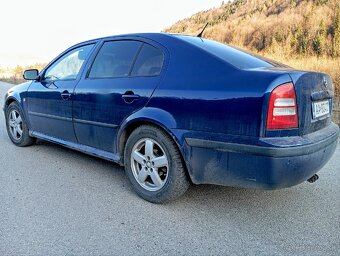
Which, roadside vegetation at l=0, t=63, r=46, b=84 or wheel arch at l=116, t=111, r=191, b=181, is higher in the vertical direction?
wheel arch at l=116, t=111, r=191, b=181

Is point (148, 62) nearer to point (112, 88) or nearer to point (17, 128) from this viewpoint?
point (112, 88)

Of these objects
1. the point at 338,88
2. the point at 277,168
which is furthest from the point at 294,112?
the point at 338,88

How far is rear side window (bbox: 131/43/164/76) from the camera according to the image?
122 inches

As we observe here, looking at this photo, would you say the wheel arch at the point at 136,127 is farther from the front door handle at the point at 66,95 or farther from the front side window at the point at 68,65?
the front side window at the point at 68,65

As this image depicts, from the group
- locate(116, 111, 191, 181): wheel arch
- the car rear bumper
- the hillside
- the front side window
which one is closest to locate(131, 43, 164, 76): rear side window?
locate(116, 111, 191, 181): wheel arch

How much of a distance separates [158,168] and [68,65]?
2.10m

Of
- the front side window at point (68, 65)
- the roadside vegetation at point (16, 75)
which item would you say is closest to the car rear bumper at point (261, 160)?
the front side window at point (68, 65)

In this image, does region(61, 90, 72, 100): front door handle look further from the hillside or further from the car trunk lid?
the hillside

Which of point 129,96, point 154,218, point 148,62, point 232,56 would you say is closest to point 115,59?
point 148,62

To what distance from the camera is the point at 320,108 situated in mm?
2803

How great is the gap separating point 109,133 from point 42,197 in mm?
906

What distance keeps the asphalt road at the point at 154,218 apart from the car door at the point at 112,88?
0.59m

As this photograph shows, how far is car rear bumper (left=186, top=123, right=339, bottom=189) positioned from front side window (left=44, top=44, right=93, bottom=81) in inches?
78.5

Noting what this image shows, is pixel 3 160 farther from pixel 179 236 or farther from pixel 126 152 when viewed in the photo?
pixel 179 236
